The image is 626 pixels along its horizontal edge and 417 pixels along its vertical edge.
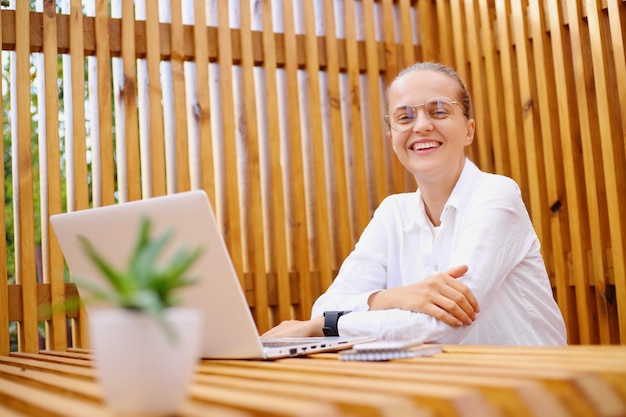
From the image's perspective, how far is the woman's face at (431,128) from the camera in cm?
236

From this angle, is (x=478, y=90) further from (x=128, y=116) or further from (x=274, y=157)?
(x=128, y=116)

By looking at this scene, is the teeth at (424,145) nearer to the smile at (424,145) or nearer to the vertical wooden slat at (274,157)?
the smile at (424,145)

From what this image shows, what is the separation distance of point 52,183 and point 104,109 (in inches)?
14.1

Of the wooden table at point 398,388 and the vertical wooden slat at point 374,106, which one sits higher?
the vertical wooden slat at point 374,106

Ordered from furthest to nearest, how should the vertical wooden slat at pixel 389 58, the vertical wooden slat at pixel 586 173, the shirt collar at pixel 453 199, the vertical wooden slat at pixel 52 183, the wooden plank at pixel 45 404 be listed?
1. the vertical wooden slat at pixel 389 58
2. the vertical wooden slat at pixel 52 183
3. the vertical wooden slat at pixel 586 173
4. the shirt collar at pixel 453 199
5. the wooden plank at pixel 45 404

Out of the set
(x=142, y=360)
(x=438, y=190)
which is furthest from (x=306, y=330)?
(x=142, y=360)

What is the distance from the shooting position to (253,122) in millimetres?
3232

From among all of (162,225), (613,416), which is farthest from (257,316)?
(613,416)

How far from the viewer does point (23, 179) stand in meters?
2.87

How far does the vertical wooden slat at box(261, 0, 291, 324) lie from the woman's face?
2.98 ft

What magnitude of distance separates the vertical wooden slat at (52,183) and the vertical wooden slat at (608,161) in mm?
1978

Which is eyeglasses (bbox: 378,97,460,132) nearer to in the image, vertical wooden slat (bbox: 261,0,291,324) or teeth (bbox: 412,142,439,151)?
teeth (bbox: 412,142,439,151)

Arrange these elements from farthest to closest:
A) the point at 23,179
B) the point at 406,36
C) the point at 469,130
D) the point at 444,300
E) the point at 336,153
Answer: the point at 406,36, the point at 336,153, the point at 23,179, the point at 469,130, the point at 444,300

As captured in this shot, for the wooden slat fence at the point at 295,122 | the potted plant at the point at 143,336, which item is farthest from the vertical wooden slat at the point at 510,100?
the potted plant at the point at 143,336
